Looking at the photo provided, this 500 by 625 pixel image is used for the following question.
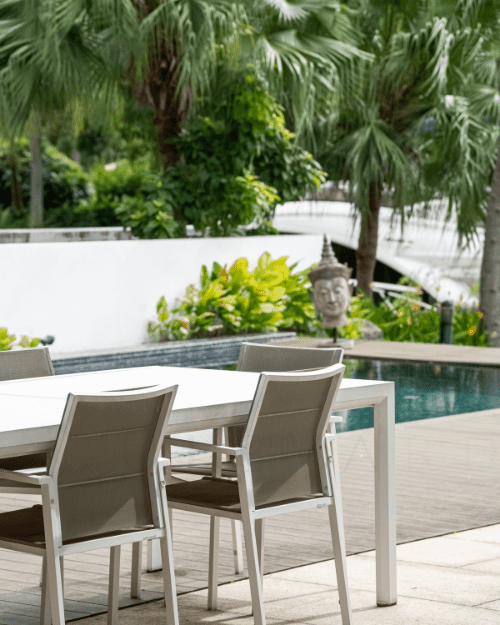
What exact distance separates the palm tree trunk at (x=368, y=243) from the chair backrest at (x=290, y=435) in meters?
11.5

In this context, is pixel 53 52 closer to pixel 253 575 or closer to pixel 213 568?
pixel 213 568

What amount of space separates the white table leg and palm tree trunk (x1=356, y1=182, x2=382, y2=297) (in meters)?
11.2

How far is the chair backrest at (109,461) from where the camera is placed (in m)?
2.92

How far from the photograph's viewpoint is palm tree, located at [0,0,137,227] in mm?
11070

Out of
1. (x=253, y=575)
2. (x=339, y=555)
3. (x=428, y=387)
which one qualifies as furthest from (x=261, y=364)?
(x=428, y=387)

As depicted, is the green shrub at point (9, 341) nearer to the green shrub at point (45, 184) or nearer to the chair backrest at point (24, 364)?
the chair backrest at point (24, 364)

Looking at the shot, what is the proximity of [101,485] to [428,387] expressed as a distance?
7.00 meters

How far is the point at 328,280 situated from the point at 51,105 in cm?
356

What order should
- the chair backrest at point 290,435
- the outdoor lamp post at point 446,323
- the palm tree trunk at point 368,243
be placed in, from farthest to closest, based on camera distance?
1. the palm tree trunk at point 368,243
2. the outdoor lamp post at point 446,323
3. the chair backrest at point 290,435

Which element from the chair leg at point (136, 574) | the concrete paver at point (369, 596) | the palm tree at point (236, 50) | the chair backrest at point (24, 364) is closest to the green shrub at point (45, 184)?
the palm tree at point (236, 50)

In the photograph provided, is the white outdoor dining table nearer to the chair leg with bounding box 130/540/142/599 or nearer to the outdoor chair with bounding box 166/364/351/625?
the outdoor chair with bounding box 166/364/351/625

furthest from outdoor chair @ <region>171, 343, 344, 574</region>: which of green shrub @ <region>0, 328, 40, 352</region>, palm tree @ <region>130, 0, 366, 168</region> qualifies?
palm tree @ <region>130, 0, 366, 168</region>

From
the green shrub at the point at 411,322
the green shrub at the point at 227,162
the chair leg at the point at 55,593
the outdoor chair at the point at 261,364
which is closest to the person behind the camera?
the chair leg at the point at 55,593

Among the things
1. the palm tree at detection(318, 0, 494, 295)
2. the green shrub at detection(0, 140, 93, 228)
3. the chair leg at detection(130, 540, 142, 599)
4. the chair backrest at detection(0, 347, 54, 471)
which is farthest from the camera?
the green shrub at detection(0, 140, 93, 228)
